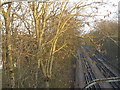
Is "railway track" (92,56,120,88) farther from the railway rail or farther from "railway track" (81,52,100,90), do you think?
"railway track" (81,52,100,90)

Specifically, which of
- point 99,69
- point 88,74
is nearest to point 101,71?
point 99,69

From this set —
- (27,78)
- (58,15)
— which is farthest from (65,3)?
(27,78)

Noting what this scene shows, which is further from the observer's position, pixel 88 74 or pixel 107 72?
pixel 88 74

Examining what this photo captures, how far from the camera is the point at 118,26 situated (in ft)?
4.47

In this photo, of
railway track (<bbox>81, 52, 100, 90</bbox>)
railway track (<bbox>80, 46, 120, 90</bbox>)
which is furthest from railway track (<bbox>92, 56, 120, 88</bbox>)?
railway track (<bbox>81, 52, 100, 90</bbox>)

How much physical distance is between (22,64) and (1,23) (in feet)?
2.09

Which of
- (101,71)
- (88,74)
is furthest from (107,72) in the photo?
(88,74)

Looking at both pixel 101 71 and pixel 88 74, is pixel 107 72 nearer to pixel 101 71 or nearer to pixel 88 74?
pixel 101 71

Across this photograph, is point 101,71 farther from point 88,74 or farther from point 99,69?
point 88,74

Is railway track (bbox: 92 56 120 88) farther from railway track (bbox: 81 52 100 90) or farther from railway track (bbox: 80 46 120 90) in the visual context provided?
railway track (bbox: 81 52 100 90)

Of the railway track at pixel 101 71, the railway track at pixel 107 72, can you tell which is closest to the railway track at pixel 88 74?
the railway track at pixel 101 71

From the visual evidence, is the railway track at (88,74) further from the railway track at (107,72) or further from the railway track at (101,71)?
the railway track at (107,72)

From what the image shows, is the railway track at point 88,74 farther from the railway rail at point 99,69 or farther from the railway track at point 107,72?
the railway track at point 107,72

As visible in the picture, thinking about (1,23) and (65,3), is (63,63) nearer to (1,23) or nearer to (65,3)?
(65,3)
